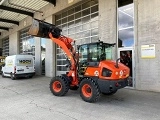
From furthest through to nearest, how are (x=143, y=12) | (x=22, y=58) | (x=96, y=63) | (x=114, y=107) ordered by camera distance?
(x=22, y=58) → (x=143, y=12) → (x=96, y=63) → (x=114, y=107)

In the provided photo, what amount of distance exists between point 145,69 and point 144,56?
62 cm

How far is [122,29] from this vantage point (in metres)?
9.31

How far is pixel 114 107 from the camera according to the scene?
5703mm

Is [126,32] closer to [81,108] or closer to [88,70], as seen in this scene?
[88,70]

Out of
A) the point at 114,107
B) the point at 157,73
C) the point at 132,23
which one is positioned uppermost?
the point at 132,23

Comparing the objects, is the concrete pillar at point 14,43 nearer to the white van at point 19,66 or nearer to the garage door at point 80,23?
the white van at point 19,66

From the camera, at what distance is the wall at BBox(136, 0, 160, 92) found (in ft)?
25.5

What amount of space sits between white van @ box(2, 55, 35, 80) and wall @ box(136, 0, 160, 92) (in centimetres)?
895

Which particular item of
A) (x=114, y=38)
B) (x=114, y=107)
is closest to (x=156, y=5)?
(x=114, y=38)

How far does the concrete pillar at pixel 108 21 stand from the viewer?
946 centimetres

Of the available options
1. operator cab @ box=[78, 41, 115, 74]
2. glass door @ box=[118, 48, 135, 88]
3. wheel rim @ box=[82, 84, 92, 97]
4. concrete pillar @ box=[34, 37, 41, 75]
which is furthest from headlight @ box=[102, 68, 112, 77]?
concrete pillar @ box=[34, 37, 41, 75]

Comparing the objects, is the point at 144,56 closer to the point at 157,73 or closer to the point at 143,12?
the point at 157,73

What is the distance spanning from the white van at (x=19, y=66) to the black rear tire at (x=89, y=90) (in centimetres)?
859

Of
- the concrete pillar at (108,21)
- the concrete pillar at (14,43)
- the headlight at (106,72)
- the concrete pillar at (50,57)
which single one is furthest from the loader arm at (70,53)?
the concrete pillar at (14,43)
